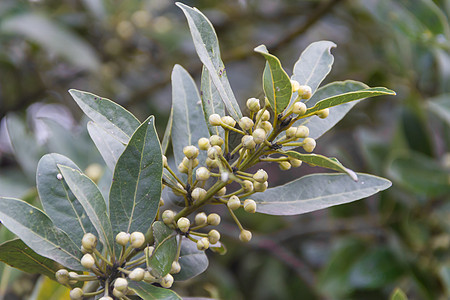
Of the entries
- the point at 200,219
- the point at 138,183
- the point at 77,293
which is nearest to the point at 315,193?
the point at 200,219

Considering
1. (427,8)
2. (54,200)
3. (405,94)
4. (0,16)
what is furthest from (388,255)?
(0,16)

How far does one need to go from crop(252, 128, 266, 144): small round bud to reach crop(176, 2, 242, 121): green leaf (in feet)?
0.22

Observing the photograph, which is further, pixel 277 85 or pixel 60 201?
pixel 60 201

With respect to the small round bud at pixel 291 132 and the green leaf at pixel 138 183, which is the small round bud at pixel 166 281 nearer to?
the green leaf at pixel 138 183

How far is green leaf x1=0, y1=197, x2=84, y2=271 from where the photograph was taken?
0.76 m

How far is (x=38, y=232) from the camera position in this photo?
79 cm

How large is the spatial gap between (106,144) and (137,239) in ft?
0.64

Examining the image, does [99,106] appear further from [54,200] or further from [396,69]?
[396,69]

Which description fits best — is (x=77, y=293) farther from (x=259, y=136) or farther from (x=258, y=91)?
(x=258, y=91)

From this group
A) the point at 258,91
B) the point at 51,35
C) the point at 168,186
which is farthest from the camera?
the point at 51,35

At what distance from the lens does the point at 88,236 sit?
792 millimetres

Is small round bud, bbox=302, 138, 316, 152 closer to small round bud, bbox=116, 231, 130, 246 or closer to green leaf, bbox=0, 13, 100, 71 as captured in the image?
small round bud, bbox=116, 231, 130, 246

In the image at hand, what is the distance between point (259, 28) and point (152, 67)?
75 cm

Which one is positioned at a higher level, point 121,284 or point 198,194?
point 198,194
